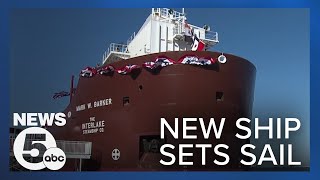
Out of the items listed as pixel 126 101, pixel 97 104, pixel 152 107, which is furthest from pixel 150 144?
pixel 97 104

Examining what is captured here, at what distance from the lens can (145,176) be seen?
5500mm

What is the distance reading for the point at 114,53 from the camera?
5.79 meters

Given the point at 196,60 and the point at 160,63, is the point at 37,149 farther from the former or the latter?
the point at 196,60

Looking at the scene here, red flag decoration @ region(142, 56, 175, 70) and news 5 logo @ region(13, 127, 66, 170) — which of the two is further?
red flag decoration @ region(142, 56, 175, 70)

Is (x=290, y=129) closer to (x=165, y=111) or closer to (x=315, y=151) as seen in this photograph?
(x=315, y=151)

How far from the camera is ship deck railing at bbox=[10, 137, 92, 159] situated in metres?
5.48

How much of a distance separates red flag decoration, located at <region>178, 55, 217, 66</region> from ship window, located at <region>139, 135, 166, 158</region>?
895 mm

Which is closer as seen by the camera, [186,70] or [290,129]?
[290,129]

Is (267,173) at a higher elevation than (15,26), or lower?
lower

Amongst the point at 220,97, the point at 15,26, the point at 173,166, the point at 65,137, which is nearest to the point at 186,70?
the point at 220,97

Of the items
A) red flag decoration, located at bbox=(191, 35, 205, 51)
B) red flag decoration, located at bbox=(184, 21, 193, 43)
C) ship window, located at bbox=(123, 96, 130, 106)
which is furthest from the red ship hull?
red flag decoration, located at bbox=(184, 21, 193, 43)

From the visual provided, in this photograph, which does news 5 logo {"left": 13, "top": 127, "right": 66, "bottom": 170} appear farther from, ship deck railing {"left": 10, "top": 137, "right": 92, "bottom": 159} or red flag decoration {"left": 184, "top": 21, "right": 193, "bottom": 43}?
red flag decoration {"left": 184, "top": 21, "right": 193, "bottom": 43}

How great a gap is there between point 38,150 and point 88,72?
99cm

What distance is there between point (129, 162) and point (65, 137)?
0.71 m
